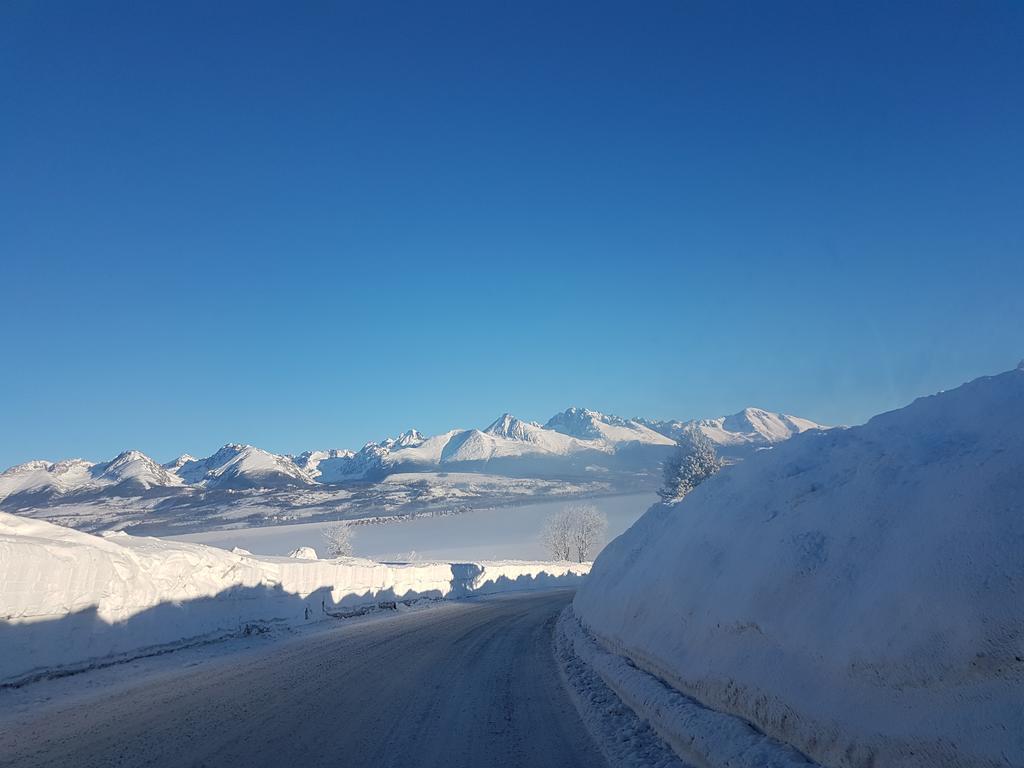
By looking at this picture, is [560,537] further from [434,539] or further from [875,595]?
[875,595]

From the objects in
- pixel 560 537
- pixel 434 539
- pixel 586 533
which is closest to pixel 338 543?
pixel 434 539

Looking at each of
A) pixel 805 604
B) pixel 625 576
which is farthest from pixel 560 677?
pixel 805 604

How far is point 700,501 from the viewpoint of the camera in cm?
1081

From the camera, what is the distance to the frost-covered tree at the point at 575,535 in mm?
77750

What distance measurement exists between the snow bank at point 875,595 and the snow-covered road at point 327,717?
73.4 inches

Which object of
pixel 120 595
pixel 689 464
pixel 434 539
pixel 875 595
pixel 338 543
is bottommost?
pixel 434 539

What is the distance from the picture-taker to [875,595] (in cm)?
495

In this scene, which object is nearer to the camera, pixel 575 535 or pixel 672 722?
pixel 672 722

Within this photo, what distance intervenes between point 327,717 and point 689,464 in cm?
5568

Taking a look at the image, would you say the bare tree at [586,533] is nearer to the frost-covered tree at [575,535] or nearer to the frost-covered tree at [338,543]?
the frost-covered tree at [575,535]

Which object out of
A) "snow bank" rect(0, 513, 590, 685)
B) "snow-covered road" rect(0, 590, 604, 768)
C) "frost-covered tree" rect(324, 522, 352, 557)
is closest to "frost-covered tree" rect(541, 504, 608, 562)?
"frost-covered tree" rect(324, 522, 352, 557)

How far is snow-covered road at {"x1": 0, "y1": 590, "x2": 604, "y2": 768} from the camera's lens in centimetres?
629

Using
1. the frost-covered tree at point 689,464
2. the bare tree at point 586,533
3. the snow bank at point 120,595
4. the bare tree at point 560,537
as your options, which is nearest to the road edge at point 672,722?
the snow bank at point 120,595

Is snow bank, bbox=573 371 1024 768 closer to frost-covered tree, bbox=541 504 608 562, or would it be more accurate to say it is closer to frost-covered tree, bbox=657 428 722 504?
frost-covered tree, bbox=657 428 722 504
